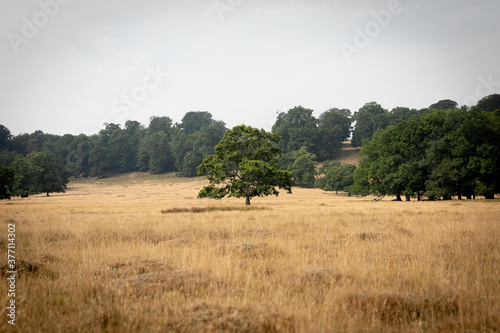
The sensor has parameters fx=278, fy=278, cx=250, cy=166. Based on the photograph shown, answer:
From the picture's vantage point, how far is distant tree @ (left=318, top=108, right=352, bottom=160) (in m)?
115

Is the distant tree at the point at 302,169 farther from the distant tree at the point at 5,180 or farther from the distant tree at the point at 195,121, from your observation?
the distant tree at the point at 195,121

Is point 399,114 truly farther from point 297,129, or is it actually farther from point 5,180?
point 5,180

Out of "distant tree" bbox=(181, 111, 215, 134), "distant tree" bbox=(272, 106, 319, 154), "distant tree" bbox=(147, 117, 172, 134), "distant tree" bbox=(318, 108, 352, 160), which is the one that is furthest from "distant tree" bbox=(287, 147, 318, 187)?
"distant tree" bbox=(181, 111, 215, 134)

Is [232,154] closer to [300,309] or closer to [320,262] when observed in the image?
[320,262]

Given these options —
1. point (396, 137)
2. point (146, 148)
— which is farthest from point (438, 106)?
point (146, 148)

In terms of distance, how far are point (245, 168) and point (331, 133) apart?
301ft

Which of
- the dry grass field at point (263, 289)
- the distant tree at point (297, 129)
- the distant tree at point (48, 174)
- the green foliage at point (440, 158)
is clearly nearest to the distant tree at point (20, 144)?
the distant tree at point (48, 174)

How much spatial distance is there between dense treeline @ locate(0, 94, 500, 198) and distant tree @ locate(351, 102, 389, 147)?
0.39 metres

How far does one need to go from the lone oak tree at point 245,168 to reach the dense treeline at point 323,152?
20.9 metres

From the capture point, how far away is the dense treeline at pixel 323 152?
4050 cm

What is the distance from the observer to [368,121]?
11700 cm

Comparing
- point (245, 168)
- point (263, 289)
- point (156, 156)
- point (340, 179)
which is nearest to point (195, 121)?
point (156, 156)

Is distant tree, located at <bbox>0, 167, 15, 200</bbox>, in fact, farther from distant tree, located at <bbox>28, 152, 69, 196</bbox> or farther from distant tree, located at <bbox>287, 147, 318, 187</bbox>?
distant tree, located at <bbox>287, 147, 318, 187</bbox>

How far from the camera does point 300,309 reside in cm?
418
